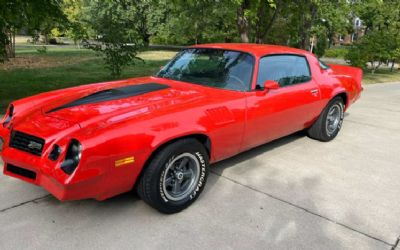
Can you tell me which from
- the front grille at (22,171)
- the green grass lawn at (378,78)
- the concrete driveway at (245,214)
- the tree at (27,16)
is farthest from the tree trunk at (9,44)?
the green grass lawn at (378,78)

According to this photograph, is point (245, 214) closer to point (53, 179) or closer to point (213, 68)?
point (53, 179)

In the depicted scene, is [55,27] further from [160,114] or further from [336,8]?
[336,8]

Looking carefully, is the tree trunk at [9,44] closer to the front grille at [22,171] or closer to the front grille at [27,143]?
the front grille at [27,143]

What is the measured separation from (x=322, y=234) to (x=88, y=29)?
8398 mm

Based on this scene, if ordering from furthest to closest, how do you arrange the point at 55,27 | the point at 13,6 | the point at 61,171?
the point at 55,27 → the point at 13,6 → the point at 61,171

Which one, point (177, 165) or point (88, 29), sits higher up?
point (88, 29)

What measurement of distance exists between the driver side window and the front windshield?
0.19 meters

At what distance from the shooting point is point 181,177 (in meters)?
3.26

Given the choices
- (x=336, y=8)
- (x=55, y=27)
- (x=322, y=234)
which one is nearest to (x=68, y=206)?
(x=322, y=234)

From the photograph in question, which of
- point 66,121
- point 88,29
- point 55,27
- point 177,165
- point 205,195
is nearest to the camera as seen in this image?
point 66,121

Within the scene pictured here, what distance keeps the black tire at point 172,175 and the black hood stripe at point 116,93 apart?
0.86m

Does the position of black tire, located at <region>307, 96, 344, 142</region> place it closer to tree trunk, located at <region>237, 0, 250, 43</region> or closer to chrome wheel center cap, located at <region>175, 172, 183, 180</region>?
chrome wheel center cap, located at <region>175, 172, 183, 180</region>

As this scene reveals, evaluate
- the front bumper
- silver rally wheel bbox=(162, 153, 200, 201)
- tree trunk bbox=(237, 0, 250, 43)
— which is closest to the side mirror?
silver rally wheel bbox=(162, 153, 200, 201)

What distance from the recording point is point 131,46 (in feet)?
31.8
